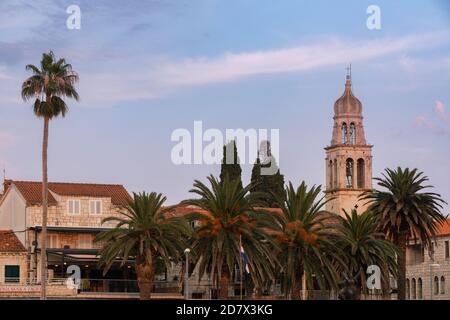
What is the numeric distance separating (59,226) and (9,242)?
5558 mm

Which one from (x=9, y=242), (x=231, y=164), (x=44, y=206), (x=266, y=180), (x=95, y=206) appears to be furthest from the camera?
(x=266, y=180)

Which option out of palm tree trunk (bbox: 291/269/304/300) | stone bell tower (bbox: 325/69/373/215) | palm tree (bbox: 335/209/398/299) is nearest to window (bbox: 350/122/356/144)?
stone bell tower (bbox: 325/69/373/215)

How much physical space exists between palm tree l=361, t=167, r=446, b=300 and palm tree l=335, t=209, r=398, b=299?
2.96 m

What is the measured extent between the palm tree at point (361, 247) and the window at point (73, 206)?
101 feet

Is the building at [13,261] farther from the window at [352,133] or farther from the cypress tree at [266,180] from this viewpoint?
the window at [352,133]

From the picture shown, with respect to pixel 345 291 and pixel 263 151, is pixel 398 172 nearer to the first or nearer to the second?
pixel 263 151

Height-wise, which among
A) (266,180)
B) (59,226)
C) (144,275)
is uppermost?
(266,180)

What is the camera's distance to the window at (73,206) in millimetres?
115938

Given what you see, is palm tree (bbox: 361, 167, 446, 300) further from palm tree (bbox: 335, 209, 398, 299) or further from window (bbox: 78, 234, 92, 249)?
window (bbox: 78, 234, 92, 249)

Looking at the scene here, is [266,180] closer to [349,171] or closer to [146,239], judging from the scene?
[349,171]

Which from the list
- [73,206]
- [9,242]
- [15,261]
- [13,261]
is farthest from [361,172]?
[13,261]

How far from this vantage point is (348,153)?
166 meters

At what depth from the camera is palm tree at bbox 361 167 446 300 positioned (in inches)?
3902
